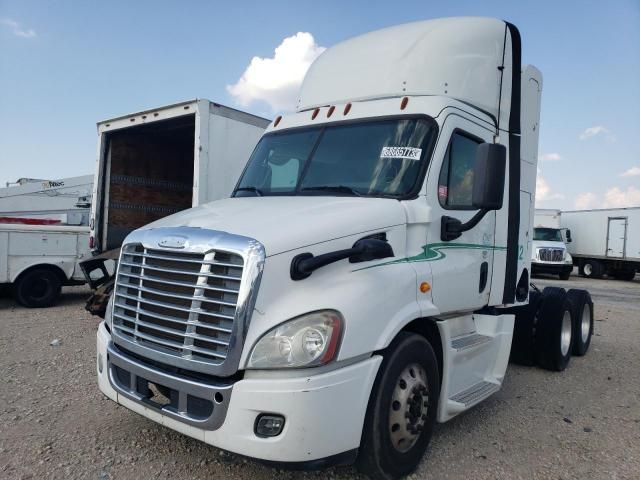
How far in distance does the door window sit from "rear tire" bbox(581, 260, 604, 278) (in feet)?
77.6

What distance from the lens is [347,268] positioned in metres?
3.15

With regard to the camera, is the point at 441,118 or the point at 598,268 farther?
the point at 598,268

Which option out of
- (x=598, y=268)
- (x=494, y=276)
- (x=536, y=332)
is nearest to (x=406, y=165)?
(x=494, y=276)

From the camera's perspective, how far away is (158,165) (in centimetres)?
915

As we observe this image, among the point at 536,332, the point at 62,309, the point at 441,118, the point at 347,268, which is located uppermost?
the point at 441,118

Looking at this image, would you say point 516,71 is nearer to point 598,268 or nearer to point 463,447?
point 463,447

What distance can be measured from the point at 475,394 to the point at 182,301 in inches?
101

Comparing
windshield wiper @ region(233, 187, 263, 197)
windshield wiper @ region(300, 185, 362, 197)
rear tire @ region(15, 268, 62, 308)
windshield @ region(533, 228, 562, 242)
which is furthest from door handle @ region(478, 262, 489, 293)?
windshield @ region(533, 228, 562, 242)

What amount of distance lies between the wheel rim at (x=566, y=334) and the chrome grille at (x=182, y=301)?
5.21 meters

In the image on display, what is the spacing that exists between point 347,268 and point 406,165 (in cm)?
109

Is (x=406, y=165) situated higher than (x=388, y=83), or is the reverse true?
(x=388, y=83)

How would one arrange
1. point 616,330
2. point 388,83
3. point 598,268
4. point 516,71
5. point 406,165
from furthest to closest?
point 598,268 → point 616,330 → point 516,71 → point 388,83 → point 406,165

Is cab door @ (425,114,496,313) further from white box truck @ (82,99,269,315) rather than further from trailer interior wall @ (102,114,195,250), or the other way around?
trailer interior wall @ (102,114,195,250)

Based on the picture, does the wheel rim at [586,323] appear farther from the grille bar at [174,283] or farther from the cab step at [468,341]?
the grille bar at [174,283]
